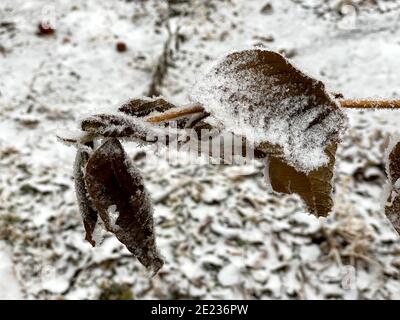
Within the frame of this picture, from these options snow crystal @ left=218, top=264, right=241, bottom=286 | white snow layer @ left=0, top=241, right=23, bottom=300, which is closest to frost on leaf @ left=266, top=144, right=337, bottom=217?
snow crystal @ left=218, top=264, right=241, bottom=286

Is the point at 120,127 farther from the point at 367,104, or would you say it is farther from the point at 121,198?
the point at 367,104

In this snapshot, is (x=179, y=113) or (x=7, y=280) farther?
(x=7, y=280)

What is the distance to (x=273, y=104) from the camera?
37 centimetres

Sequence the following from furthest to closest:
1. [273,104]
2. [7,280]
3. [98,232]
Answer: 1. [7,280]
2. [98,232]
3. [273,104]

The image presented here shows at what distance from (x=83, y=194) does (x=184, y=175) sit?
7.45 feet

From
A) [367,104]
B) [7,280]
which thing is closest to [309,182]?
[367,104]

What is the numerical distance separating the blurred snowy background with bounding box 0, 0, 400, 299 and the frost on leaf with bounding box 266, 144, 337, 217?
1122 mm

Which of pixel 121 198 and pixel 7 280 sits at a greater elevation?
pixel 121 198

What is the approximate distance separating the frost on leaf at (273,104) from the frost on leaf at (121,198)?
100 mm

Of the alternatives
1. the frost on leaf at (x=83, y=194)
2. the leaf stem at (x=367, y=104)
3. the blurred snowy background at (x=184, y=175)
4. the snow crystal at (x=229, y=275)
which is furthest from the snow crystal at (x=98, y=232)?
the snow crystal at (x=229, y=275)

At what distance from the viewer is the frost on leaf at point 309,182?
0.40 m

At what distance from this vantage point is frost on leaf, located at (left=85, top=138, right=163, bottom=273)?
16.0 inches

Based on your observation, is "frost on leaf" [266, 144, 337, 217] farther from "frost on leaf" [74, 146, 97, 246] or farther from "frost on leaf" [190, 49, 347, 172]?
"frost on leaf" [74, 146, 97, 246]
